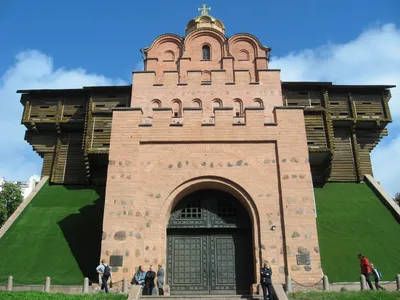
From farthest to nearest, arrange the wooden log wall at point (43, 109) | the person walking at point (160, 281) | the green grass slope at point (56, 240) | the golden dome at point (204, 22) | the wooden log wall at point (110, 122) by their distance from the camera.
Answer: the golden dome at point (204, 22)
the wooden log wall at point (43, 109)
the wooden log wall at point (110, 122)
the green grass slope at point (56, 240)
the person walking at point (160, 281)

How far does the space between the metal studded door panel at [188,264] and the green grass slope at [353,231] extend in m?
5.21

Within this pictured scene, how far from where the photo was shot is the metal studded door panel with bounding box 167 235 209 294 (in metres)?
15.0

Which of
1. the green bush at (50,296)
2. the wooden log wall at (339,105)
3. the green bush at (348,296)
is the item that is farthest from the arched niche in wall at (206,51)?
the green bush at (50,296)

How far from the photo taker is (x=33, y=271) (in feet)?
55.6

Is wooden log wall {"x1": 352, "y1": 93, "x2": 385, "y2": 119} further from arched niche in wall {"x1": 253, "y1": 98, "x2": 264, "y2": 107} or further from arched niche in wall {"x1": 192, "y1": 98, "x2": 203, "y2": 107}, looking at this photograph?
arched niche in wall {"x1": 192, "y1": 98, "x2": 203, "y2": 107}

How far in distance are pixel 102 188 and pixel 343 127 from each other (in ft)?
52.3

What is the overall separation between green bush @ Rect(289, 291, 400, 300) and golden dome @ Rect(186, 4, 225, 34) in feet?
66.6

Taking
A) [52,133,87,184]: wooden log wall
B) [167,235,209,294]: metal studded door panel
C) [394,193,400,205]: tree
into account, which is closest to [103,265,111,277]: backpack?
[167,235,209,294]: metal studded door panel

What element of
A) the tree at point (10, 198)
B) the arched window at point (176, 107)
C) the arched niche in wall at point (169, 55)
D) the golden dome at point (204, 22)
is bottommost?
the tree at point (10, 198)

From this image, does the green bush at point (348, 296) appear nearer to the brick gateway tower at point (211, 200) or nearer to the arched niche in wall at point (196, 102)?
the brick gateway tower at point (211, 200)

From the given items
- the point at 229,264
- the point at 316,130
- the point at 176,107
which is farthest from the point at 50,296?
the point at 316,130

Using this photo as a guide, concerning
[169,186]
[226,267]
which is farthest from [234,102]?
[226,267]

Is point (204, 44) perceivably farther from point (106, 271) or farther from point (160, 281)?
point (106, 271)

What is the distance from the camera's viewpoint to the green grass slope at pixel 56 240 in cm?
1675
